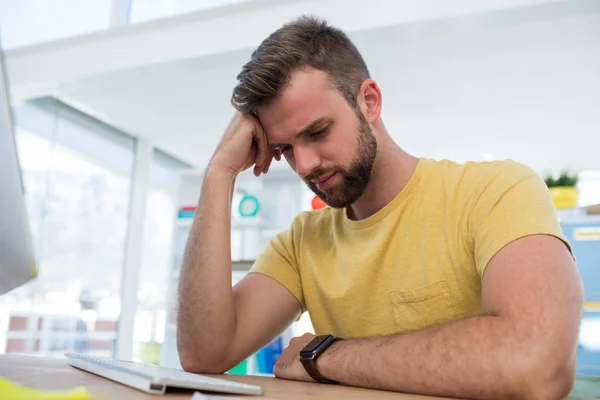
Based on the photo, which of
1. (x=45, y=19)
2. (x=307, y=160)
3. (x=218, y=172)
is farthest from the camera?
(x=45, y=19)

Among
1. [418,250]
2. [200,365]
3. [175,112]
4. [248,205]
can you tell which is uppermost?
[175,112]

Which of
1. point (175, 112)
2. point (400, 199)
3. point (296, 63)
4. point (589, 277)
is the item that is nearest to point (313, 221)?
point (400, 199)

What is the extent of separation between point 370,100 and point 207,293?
526 mm

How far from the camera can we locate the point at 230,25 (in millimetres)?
2928

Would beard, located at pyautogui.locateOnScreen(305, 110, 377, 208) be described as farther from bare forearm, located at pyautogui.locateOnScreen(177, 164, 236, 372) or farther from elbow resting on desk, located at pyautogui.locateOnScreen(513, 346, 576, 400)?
elbow resting on desk, located at pyautogui.locateOnScreen(513, 346, 576, 400)

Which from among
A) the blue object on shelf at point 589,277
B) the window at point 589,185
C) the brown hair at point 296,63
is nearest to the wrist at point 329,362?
the brown hair at point 296,63

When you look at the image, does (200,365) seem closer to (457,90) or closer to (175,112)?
(457,90)

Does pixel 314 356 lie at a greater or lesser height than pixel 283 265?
lesser

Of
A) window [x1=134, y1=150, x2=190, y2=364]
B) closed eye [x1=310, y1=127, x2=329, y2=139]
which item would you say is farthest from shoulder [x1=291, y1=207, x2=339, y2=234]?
window [x1=134, y1=150, x2=190, y2=364]

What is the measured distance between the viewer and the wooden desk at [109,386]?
→ 1.74ft

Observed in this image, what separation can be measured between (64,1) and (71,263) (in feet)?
6.24

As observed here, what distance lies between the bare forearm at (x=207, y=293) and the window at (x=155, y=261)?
12.6 feet

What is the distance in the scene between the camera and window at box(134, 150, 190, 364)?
16.0 ft

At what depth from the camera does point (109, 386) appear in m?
0.57
